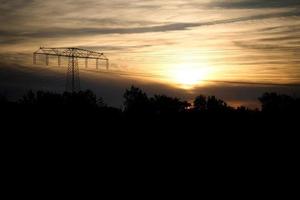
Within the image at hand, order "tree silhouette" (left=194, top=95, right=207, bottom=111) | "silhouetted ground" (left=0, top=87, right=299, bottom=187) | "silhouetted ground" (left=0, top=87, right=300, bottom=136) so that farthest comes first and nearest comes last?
"tree silhouette" (left=194, top=95, right=207, bottom=111), "silhouetted ground" (left=0, top=87, right=300, bottom=136), "silhouetted ground" (left=0, top=87, right=299, bottom=187)

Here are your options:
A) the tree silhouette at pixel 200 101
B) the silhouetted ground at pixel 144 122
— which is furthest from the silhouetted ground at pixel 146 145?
the tree silhouette at pixel 200 101

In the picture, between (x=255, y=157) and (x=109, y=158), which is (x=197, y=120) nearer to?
(x=255, y=157)

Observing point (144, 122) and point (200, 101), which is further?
point (200, 101)

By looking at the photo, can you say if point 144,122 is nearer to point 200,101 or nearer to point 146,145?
point 146,145

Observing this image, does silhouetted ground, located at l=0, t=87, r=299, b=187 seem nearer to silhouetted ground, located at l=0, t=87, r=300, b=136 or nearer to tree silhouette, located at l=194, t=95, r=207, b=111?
silhouetted ground, located at l=0, t=87, r=300, b=136

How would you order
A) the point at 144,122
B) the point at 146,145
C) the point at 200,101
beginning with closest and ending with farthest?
the point at 146,145 < the point at 144,122 < the point at 200,101

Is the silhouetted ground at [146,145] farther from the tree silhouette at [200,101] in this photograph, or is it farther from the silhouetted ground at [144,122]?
the tree silhouette at [200,101]

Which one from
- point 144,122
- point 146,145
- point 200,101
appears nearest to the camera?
point 146,145

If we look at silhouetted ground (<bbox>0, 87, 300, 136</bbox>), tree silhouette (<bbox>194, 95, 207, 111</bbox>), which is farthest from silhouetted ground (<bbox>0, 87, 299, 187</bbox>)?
tree silhouette (<bbox>194, 95, 207, 111</bbox>)

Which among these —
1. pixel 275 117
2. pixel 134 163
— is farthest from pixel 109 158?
pixel 275 117

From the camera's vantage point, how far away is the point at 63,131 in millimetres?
34000

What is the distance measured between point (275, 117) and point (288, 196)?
22.3 meters

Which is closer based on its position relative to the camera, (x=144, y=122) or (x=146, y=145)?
(x=146, y=145)

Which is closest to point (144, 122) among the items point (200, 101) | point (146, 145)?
point (146, 145)
